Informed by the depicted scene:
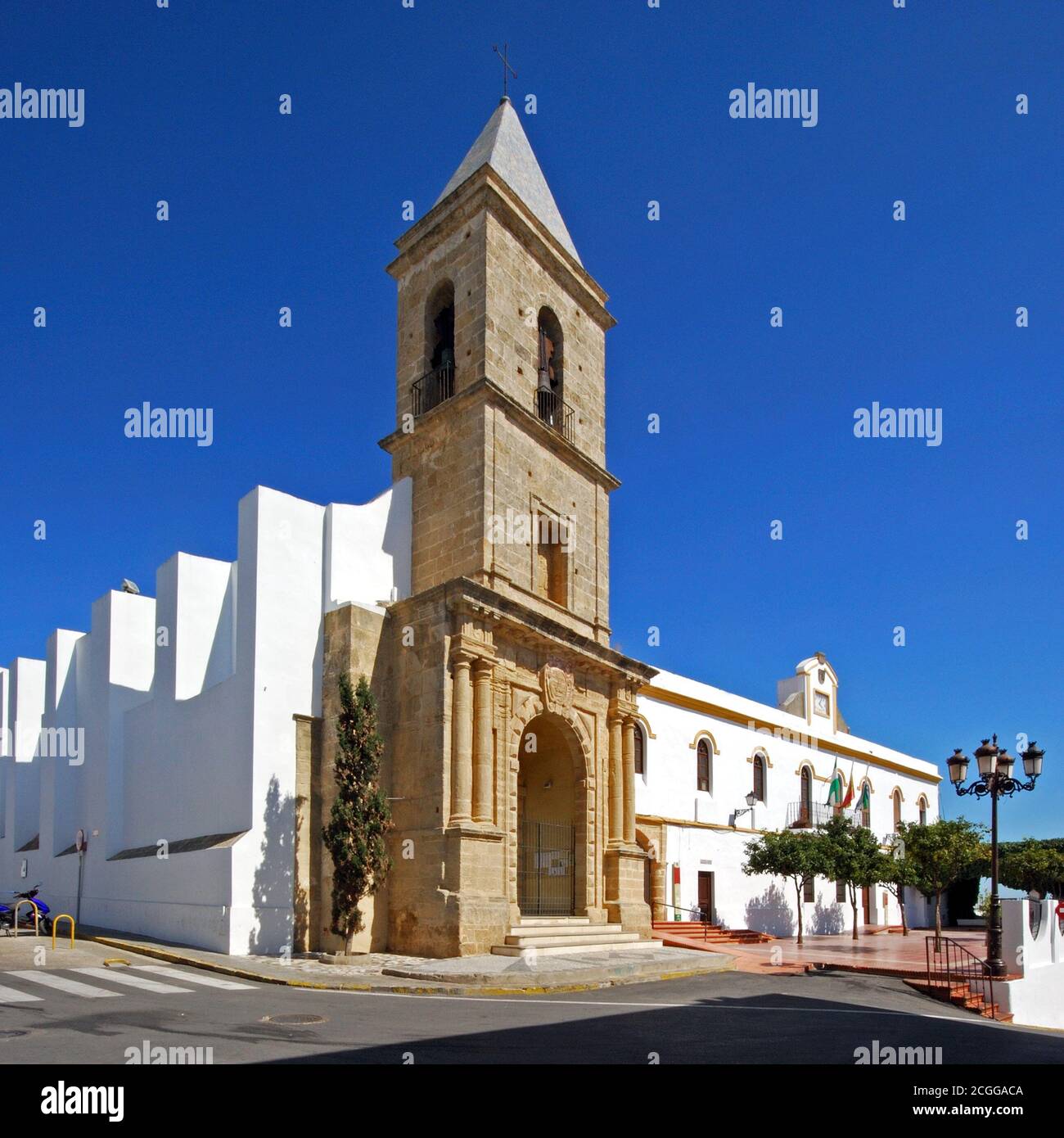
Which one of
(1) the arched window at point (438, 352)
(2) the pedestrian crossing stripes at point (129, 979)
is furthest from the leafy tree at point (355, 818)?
(1) the arched window at point (438, 352)

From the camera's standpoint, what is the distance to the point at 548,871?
2116cm

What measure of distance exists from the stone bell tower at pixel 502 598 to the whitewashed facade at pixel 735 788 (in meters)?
5.23

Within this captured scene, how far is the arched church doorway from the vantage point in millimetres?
20812

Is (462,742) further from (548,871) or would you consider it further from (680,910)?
(680,910)

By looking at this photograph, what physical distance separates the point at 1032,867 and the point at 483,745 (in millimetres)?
37374

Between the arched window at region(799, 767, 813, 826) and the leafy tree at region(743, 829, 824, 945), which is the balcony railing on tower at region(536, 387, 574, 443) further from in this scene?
the arched window at region(799, 767, 813, 826)

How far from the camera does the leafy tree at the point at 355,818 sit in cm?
1653

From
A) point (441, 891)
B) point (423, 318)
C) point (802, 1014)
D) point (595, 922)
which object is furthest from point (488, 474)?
point (802, 1014)

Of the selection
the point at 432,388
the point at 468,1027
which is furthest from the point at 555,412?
the point at 468,1027

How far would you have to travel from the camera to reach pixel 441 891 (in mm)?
16844

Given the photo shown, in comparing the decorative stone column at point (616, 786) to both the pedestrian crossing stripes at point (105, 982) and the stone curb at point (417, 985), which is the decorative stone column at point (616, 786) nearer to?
the stone curb at point (417, 985)
